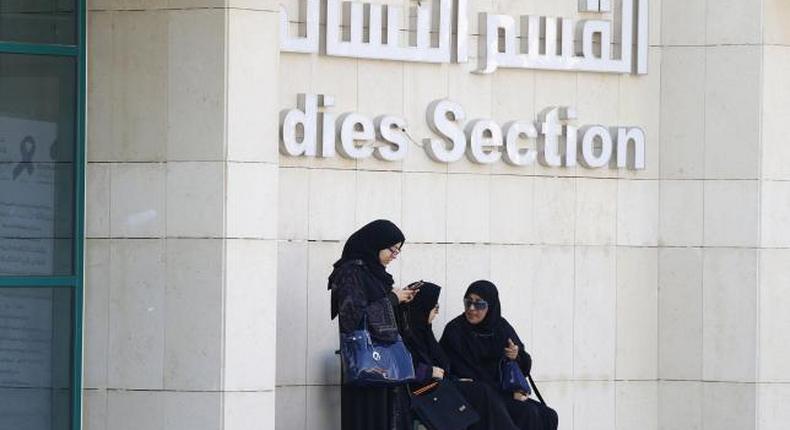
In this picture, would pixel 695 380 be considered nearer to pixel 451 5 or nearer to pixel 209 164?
pixel 451 5

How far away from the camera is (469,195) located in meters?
13.5

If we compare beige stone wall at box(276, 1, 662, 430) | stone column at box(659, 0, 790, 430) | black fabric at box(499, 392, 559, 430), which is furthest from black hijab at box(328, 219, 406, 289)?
stone column at box(659, 0, 790, 430)

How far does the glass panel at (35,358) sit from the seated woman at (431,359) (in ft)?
7.37

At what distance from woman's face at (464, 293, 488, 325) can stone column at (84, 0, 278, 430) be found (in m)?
1.76

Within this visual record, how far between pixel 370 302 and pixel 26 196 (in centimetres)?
221

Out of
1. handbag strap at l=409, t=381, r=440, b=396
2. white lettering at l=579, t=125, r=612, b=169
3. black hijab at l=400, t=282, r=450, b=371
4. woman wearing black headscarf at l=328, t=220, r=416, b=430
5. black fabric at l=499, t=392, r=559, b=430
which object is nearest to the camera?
woman wearing black headscarf at l=328, t=220, r=416, b=430

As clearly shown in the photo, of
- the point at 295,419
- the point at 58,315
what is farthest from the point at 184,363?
the point at 295,419

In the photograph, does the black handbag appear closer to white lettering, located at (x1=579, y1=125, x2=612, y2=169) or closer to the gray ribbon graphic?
white lettering, located at (x1=579, y1=125, x2=612, y2=169)

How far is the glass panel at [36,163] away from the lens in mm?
11188

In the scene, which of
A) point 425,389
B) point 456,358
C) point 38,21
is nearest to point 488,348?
point 456,358

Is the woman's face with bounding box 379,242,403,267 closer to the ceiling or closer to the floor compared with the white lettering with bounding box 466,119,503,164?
closer to the floor

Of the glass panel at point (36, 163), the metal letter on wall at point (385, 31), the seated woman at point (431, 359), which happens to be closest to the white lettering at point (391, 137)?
the metal letter on wall at point (385, 31)

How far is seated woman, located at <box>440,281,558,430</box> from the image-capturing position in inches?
497

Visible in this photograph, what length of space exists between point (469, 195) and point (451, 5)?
4.39ft
